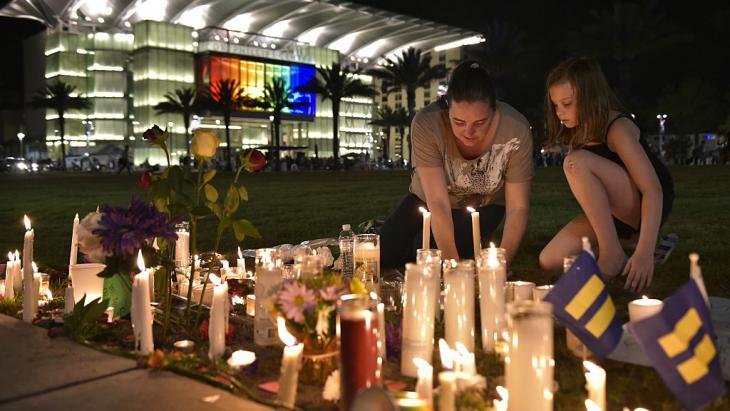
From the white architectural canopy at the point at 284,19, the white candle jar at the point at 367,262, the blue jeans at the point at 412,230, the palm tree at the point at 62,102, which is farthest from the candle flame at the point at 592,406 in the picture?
the white architectural canopy at the point at 284,19

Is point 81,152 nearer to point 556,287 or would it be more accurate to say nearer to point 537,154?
point 537,154

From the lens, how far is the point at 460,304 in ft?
9.20

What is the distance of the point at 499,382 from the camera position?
8.52ft

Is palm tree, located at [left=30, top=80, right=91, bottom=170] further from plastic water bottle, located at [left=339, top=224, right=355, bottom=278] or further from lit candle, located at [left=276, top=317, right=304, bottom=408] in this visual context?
lit candle, located at [left=276, top=317, right=304, bottom=408]

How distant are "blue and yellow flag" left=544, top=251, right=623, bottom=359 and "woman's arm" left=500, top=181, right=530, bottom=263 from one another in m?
2.32

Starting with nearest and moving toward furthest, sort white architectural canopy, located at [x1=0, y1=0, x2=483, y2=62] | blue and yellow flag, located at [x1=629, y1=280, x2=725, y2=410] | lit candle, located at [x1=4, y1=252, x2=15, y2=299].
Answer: blue and yellow flag, located at [x1=629, y1=280, x2=725, y2=410], lit candle, located at [x1=4, y1=252, x2=15, y2=299], white architectural canopy, located at [x1=0, y1=0, x2=483, y2=62]

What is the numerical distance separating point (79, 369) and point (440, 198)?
2.62 metres

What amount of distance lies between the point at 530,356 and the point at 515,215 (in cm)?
276

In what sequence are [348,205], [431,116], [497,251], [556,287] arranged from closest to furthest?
[556,287] < [497,251] < [431,116] < [348,205]

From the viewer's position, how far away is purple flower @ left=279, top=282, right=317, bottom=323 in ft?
8.05

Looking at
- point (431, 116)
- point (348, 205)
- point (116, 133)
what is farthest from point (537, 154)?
point (431, 116)

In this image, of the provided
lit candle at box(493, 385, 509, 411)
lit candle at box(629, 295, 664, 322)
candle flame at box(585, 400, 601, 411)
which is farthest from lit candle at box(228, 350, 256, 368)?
lit candle at box(629, 295, 664, 322)

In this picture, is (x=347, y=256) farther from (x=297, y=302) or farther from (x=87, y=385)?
(x=87, y=385)

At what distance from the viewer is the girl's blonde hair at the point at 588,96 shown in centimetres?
420
